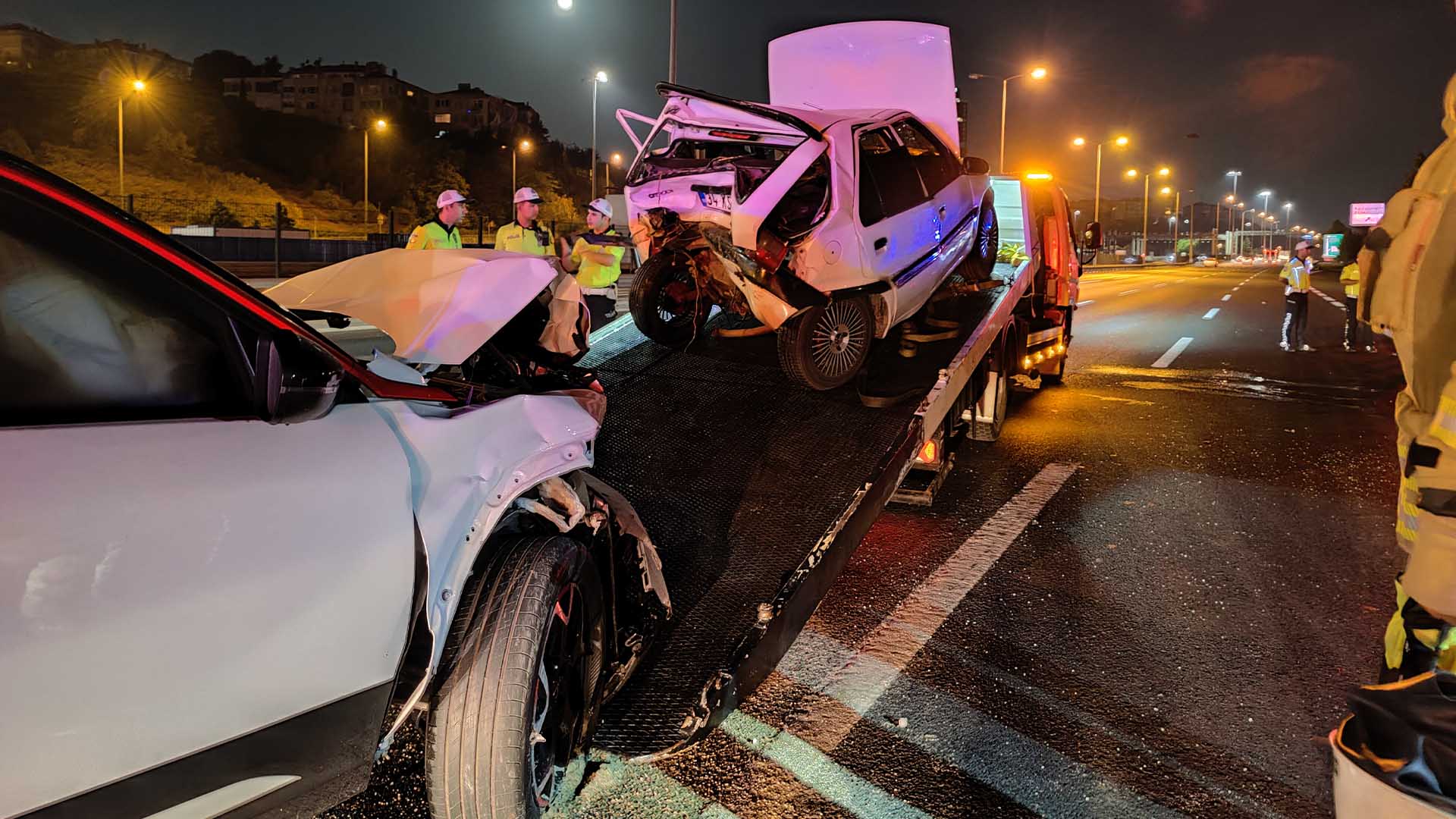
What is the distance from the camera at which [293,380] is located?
1.88m

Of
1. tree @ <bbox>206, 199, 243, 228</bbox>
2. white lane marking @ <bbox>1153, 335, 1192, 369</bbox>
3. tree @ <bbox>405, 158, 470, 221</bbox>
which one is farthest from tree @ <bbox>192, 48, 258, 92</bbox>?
white lane marking @ <bbox>1153, 335, 1192, 369</bbox>

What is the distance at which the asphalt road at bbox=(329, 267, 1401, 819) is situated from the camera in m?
2.94

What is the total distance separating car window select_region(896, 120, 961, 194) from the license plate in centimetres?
157

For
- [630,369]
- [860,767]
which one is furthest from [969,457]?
[860,767]

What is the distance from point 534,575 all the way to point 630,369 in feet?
12.1

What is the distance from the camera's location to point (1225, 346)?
15.6 meters

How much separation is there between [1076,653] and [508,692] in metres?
2.71

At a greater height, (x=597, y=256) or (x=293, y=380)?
(x=597, y=256)

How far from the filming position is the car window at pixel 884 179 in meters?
5.86

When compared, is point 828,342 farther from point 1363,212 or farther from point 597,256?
point 1363,212

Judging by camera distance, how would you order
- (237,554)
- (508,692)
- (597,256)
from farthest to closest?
(597,256) < (508,692) < (237,554)

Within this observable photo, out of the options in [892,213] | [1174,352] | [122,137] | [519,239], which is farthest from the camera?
[122,137]

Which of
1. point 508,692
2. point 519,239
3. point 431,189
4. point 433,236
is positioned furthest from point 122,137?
point 508,692

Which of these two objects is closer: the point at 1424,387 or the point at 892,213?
the point at 1424,387
